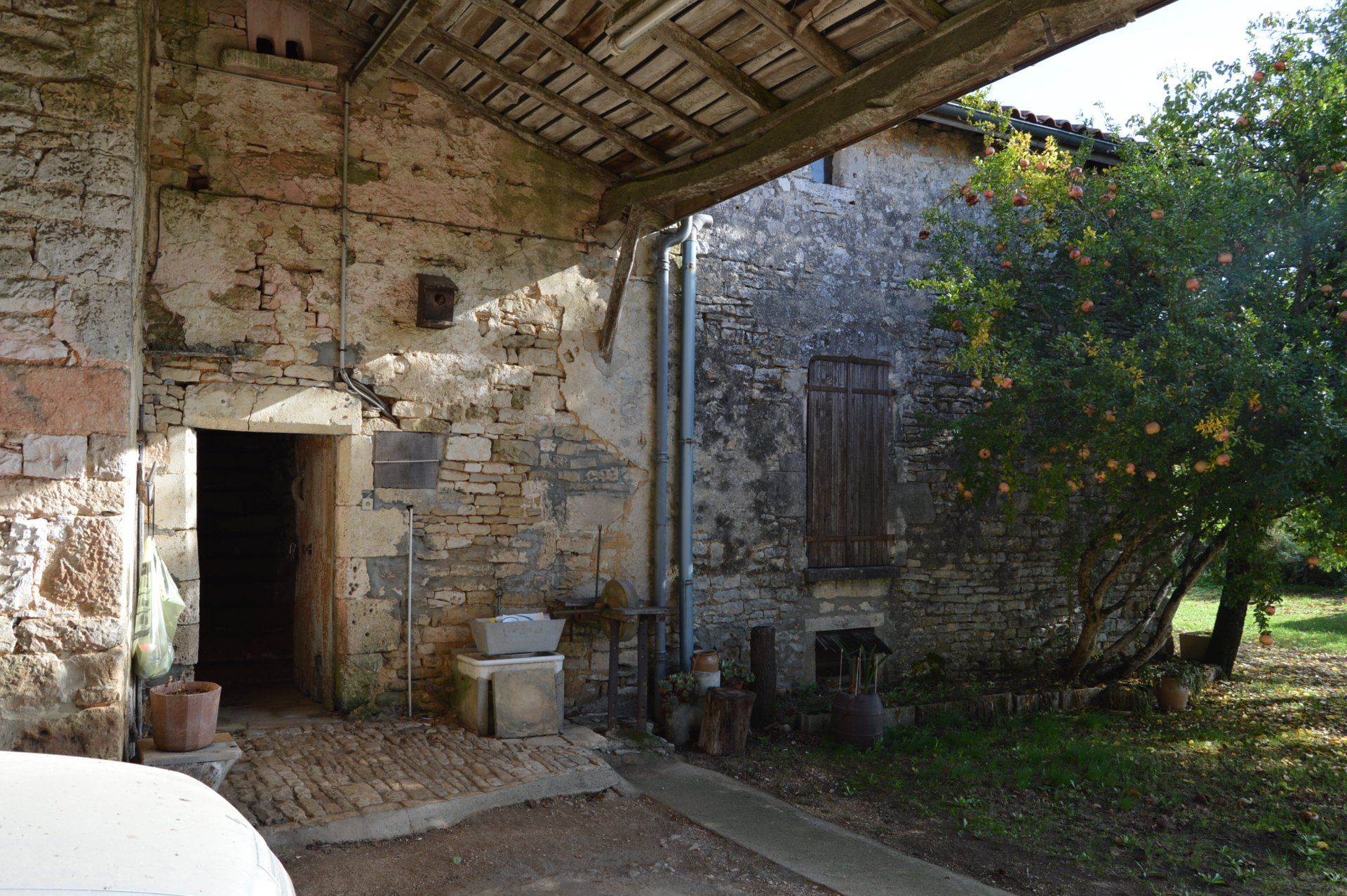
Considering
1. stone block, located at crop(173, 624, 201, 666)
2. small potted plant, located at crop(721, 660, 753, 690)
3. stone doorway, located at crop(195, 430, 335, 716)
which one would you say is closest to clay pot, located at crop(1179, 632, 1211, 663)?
small potted plant, located at crop(721, 660, 753, 690)

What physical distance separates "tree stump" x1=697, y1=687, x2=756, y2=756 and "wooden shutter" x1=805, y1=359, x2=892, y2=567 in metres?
1.73

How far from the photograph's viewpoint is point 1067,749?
6.51m

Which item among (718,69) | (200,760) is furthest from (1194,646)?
(200,760)

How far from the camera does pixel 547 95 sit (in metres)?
5.98

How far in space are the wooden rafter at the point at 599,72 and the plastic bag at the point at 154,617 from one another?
137 inches

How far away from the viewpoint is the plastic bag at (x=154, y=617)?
5.05 meters

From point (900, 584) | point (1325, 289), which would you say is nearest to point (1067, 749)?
point (900, 584)

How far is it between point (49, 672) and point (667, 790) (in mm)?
3129

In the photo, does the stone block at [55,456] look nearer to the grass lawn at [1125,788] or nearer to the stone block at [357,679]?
the stone block at [357,679]

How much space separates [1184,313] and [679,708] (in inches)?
169

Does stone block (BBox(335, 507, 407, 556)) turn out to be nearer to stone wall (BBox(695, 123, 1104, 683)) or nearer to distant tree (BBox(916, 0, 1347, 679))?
stone wall (BBox(695, 123, 1104, 683))

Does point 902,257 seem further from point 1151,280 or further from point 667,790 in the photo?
point 667,790

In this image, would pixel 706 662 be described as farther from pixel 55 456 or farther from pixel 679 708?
pixel 55 456

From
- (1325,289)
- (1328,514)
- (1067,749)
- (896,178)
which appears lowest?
(1067,749)
